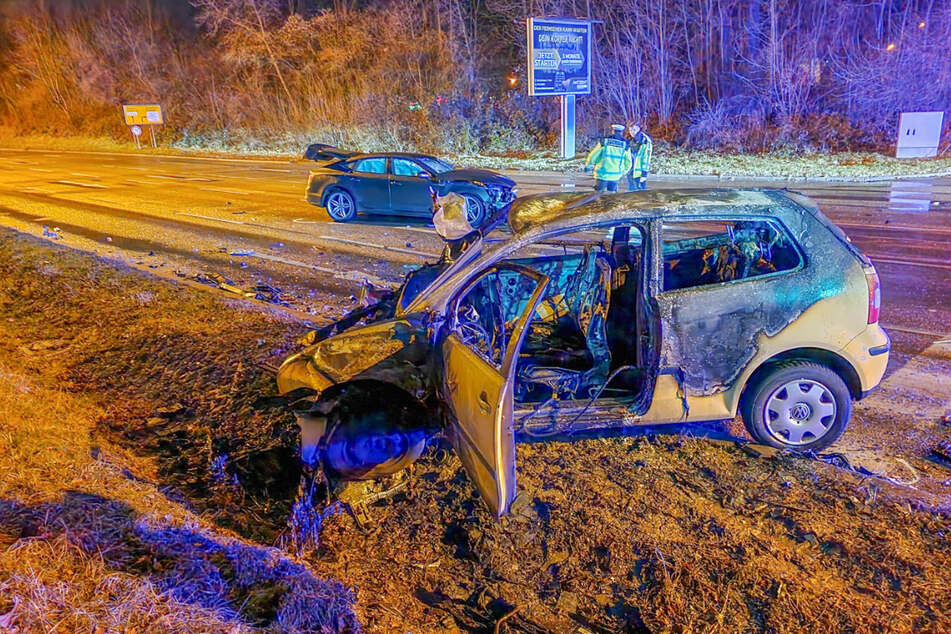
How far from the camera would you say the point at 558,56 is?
72.3 feet

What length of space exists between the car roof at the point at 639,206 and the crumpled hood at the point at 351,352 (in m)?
0.96

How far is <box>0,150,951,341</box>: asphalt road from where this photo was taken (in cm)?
803

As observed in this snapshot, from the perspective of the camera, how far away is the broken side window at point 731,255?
409 centimetres

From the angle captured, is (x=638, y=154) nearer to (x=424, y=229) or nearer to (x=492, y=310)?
(x=424, y=229)

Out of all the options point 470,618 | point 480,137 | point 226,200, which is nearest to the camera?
point 470,618

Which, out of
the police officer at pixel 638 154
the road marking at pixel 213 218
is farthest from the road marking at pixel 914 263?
the road marking at pixel 213 218

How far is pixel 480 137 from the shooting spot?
2834cm

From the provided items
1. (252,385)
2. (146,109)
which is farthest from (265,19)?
(252,385)

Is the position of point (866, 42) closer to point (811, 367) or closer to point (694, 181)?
point (694, 181)

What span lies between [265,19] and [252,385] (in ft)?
131

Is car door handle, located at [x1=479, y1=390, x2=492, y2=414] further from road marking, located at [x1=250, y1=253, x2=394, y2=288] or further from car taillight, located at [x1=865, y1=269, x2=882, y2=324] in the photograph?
road marking, located at [x1=250, y1=253, x2=394, y2=288]

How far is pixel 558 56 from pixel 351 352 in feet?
67.7

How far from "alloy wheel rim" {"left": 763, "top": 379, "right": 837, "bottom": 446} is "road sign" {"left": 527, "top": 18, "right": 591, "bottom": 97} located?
19530 millimetres

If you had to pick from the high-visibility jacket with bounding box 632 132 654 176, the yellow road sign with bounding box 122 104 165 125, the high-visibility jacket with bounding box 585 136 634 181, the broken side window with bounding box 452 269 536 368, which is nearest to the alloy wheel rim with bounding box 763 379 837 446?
the broken side window with bounding box 452 269 536 368
